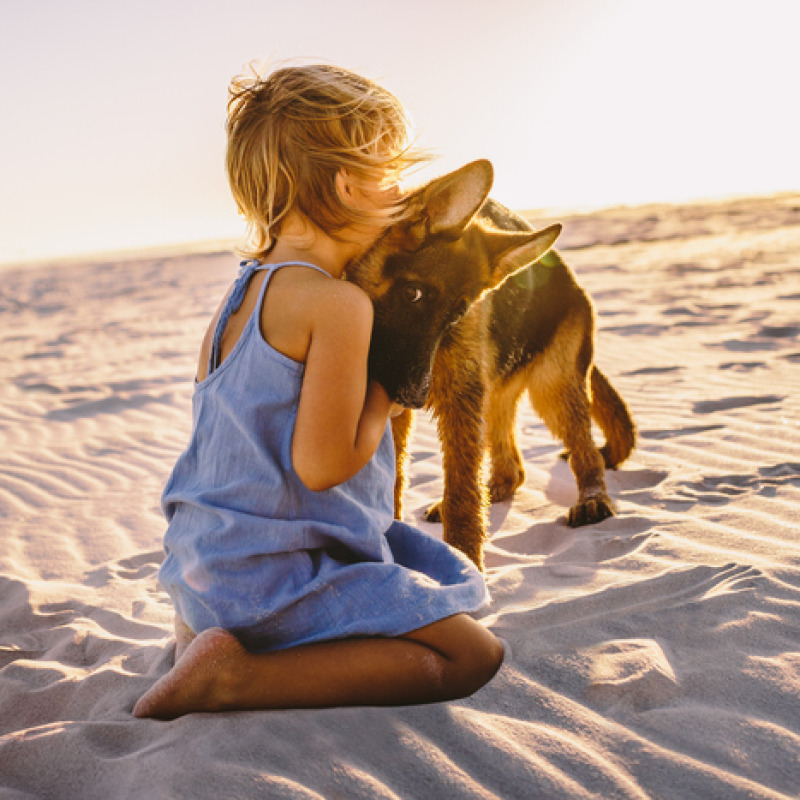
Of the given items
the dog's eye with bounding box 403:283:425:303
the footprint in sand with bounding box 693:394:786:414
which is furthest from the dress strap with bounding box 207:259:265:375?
the footprint in sand with bounding box 693:394:786:414

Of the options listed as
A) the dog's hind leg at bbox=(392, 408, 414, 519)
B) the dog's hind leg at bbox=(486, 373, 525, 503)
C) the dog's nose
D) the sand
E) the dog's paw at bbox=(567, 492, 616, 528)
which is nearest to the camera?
the sand

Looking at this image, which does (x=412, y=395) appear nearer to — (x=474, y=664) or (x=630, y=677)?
(x=474, y=664)

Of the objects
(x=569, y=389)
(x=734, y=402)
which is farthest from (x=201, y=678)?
(x=734, y=402)

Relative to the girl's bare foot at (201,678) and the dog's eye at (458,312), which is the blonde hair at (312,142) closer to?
the dog's eye at (458,312)

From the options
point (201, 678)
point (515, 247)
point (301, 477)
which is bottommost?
point (201, 678)

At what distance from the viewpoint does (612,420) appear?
423 cm

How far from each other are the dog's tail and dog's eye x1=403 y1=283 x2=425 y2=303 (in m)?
2.20

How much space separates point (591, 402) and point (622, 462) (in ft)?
1.26

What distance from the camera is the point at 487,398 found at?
324 centimetres

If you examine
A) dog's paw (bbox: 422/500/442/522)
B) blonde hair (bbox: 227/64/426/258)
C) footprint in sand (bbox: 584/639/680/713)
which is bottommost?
dog's paw (bbox: 422/500/442/522)

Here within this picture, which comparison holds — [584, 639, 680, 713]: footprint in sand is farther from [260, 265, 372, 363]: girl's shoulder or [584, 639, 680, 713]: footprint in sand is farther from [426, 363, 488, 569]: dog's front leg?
[260, 265, 372, 363]: girl's shoulder

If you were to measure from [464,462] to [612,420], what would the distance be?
145 centimetres

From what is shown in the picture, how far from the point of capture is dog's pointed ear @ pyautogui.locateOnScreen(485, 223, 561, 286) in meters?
2.40

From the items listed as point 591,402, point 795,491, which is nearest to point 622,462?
point 591,402
